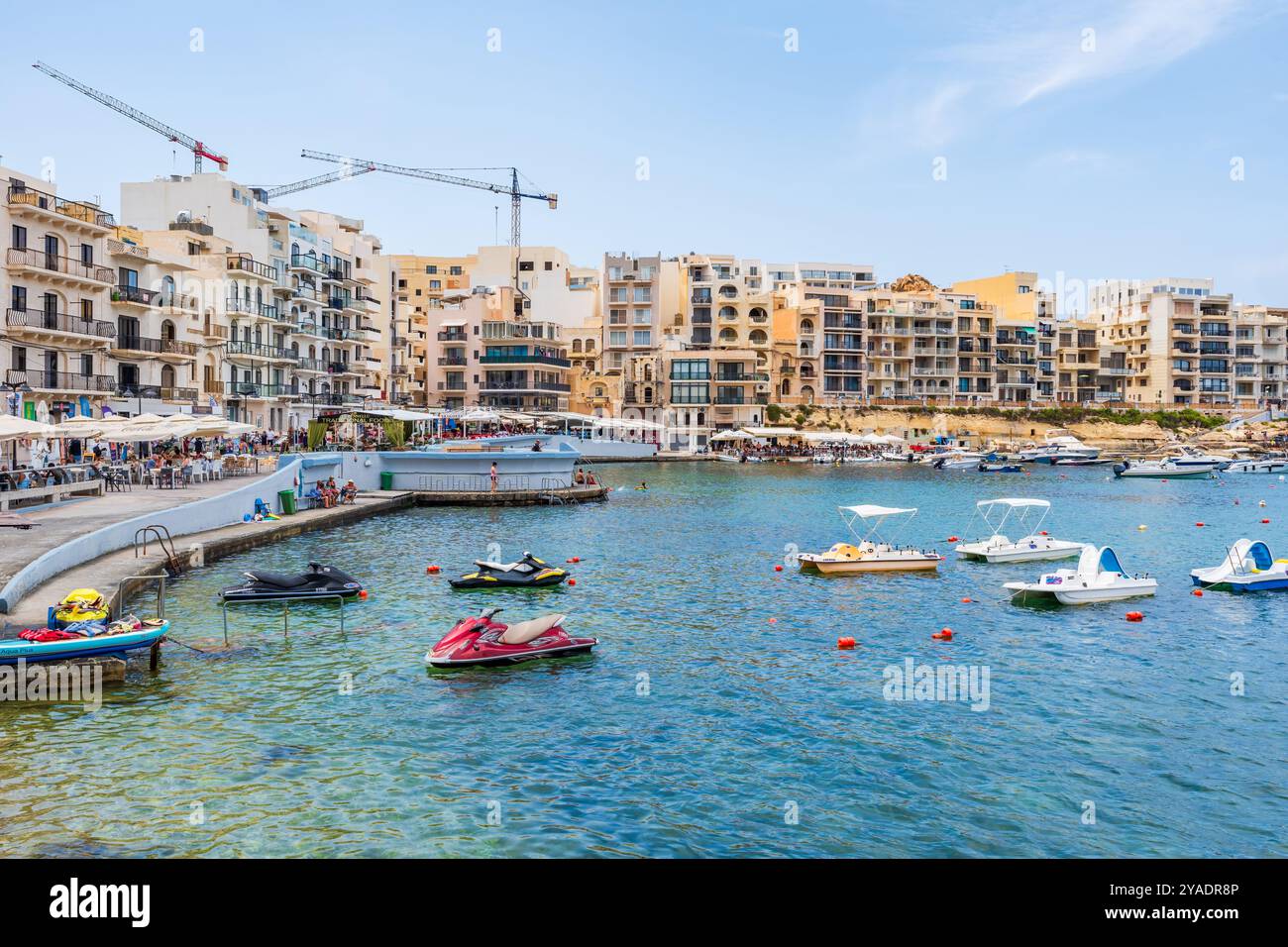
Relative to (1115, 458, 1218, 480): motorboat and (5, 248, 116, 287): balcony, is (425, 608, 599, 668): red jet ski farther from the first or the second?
(1115, 458, 1218, 480): motorboat

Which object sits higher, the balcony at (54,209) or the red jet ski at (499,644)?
the balcony at (54,209)

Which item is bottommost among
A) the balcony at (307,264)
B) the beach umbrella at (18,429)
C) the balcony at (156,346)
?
the beach umbrella at (18,429)

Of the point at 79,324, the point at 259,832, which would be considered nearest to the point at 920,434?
the point at 79,324

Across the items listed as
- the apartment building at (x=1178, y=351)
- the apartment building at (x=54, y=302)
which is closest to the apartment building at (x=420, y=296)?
the apartment building at (x=54, y=302)

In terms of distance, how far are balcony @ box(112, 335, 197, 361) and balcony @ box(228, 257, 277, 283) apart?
8877mm

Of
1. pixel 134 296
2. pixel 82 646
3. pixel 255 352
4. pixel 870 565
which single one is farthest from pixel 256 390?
pixel 82 646

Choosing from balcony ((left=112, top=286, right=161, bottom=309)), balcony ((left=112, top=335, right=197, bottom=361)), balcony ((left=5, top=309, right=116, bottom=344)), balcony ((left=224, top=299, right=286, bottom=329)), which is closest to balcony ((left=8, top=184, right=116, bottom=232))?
balcony ((left=112, top=286, right=161, bottom=309))

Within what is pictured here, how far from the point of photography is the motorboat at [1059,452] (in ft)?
370

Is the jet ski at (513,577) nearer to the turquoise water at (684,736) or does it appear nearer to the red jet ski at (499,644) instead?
the turquoise water at (684,736)

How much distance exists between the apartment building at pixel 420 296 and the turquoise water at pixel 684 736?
295ft

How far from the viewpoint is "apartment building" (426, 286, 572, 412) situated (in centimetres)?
11488

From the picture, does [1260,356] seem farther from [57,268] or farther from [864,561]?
[57,268]

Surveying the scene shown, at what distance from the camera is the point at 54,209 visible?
50500 millimetres

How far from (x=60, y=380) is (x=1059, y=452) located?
98535mm
